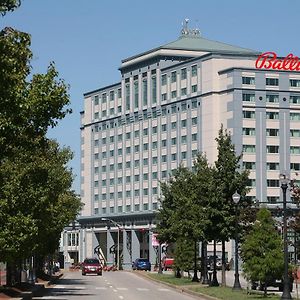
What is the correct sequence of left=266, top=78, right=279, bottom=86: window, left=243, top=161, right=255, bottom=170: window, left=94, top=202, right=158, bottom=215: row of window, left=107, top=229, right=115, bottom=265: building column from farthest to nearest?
left=107, top=229, right=115, bottom=265: building column, left=94, top=202, right=158, bottom=215: row of window, left=266, top=78, right=279, bottom=86: window, left=243, top=161, right=255, bottom=170: window

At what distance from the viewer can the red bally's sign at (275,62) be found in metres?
128

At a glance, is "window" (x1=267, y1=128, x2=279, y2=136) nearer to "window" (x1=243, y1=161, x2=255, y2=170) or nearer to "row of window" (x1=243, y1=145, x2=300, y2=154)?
"row of window" (x1=243, y1=145, x2=300, y2=154)

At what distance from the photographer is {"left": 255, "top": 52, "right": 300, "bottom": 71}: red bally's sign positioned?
128m

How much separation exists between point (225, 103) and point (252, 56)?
28.7ft

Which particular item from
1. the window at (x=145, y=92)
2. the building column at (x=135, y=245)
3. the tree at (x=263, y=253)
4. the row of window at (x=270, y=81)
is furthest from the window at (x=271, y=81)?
the tree at (x=263, y=253)

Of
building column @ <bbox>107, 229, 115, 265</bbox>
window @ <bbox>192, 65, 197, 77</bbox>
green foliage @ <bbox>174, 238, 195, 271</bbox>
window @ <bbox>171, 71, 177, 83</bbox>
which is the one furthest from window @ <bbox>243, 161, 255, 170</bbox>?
green foliage @ <bbox>174, 238, 195, 271</bbox>

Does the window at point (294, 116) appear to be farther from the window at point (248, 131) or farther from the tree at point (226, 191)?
the tree at point (226, 191)

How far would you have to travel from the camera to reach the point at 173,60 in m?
143

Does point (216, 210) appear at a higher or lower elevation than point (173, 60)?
lower

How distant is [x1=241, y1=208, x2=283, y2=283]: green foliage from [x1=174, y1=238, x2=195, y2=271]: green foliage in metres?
22.5

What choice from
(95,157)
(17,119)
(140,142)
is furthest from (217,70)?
(17,119)

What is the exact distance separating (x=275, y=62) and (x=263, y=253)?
9563 cm

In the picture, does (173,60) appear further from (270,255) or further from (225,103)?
(270,255)

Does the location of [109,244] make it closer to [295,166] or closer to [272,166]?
[272,166]
